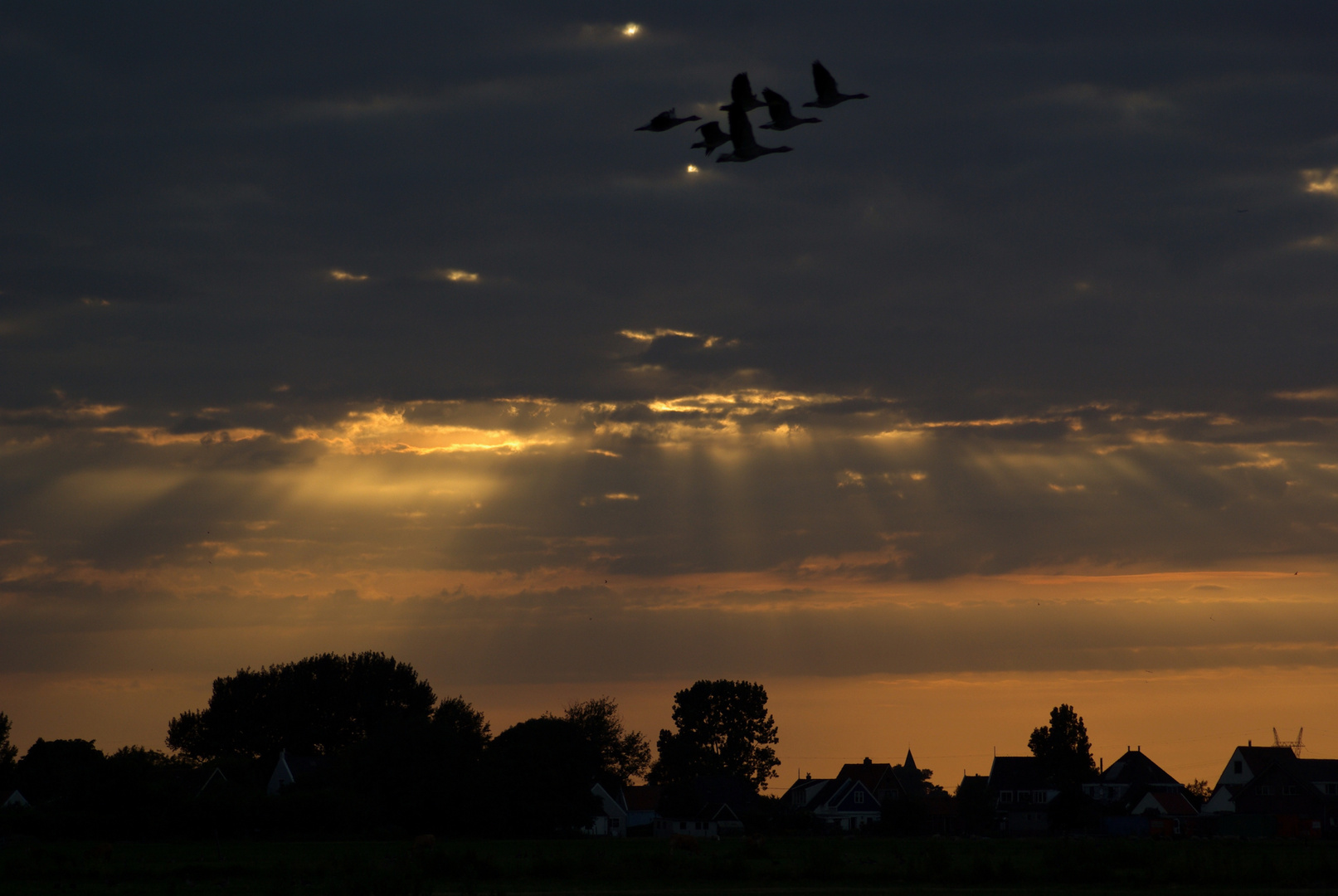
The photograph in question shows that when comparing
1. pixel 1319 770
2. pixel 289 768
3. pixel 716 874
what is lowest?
pixel 1319 770

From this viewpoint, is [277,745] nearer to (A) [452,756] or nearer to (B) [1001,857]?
(A) [452,756]

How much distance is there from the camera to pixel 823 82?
24250 mm

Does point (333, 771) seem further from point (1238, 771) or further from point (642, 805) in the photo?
point (1238, 771)

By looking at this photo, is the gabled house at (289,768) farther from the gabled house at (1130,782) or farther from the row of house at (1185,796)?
the gabled house at (1130,782)

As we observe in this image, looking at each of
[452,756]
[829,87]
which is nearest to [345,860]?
[829,87]

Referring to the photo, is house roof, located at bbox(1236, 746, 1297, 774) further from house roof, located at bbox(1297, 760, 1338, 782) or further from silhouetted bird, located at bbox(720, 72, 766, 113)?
silhouetted bird, located at bbox(720, 72, 766, 113)

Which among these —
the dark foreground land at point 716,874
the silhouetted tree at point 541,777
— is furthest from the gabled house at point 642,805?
the dark foreground land at point 716,874

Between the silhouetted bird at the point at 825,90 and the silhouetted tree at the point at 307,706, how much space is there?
117 meters

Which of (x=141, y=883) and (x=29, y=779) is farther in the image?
(x=29, y=779)

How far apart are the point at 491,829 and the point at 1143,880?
55.8 meters

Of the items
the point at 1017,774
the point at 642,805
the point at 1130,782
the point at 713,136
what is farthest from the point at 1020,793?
the point at 713,136

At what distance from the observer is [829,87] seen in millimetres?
24281

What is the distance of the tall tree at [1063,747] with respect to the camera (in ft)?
412

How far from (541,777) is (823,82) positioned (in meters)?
76.9
